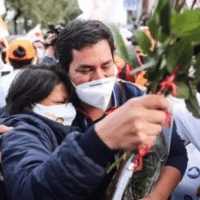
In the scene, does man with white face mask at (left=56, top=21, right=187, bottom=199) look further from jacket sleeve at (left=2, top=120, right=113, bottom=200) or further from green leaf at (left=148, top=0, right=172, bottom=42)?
green leaf at (left=148, top=0, right=172, bottom=42)

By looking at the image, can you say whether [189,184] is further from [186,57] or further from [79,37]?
[186,57]

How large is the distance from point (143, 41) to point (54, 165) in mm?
453

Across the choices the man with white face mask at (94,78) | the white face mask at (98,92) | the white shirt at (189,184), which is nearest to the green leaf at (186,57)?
the man with white face mask at (94,78)

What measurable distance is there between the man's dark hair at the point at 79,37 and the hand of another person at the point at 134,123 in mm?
1006

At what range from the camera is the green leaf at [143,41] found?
3.32ft

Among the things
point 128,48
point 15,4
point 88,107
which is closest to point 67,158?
point 128,48

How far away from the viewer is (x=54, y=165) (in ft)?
3.21

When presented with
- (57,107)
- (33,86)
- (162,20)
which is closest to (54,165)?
(162,20)

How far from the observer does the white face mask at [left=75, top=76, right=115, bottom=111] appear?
170 cm

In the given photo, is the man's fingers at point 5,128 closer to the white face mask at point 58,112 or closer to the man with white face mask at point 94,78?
the white face mask at point 58,112

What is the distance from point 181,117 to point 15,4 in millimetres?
28468

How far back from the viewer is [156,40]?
94cm

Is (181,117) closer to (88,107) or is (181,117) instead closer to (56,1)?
(88,107)

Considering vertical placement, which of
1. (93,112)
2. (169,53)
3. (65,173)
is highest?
(169,53)
